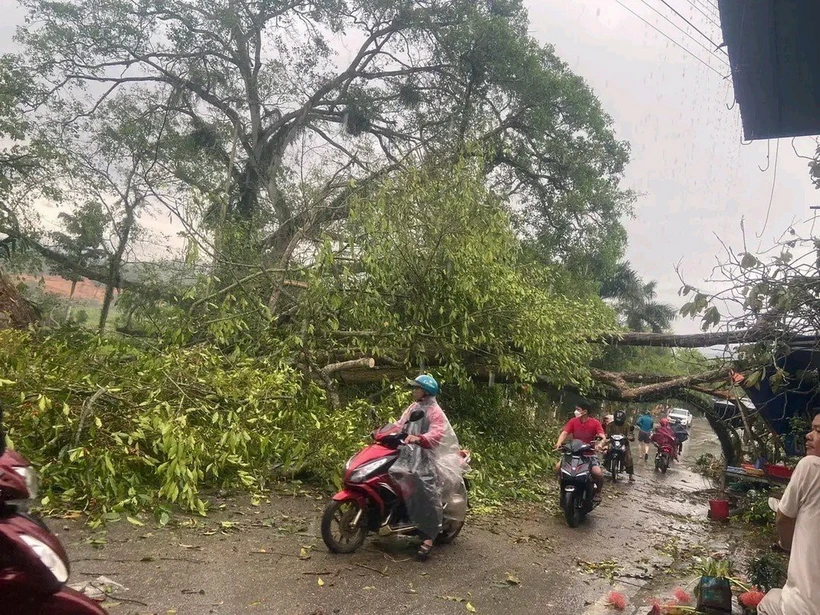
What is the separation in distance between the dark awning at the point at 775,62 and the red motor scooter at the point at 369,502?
3.57 metres

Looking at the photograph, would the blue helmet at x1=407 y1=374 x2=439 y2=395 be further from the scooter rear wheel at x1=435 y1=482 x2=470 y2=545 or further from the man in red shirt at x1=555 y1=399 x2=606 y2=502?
the man in red shirt at x1=555 y1=399 x2=606 y2=502

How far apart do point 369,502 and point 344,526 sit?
260 mm

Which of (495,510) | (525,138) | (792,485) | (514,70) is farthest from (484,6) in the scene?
(792,485)

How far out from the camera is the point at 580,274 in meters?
15.5

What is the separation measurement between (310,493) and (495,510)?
7.10 feet

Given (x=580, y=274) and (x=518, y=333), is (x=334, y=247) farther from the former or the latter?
(x=580, y=274)

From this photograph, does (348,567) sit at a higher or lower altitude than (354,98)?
lower

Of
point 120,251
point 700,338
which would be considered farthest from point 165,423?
point 120,251

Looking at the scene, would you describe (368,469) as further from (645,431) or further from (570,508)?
(645,431)

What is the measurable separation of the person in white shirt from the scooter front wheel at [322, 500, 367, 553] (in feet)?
9.58

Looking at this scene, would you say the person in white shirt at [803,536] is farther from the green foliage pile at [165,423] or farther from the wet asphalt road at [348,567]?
the green foliage pile at [165,423]

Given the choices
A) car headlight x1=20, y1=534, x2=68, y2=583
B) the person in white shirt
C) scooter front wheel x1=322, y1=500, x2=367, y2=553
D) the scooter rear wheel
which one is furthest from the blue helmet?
car headlight x1=20, y1=534, x2=68, y2=583

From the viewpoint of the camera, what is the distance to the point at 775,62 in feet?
15.1

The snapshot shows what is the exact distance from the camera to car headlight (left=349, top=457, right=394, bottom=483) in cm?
496
